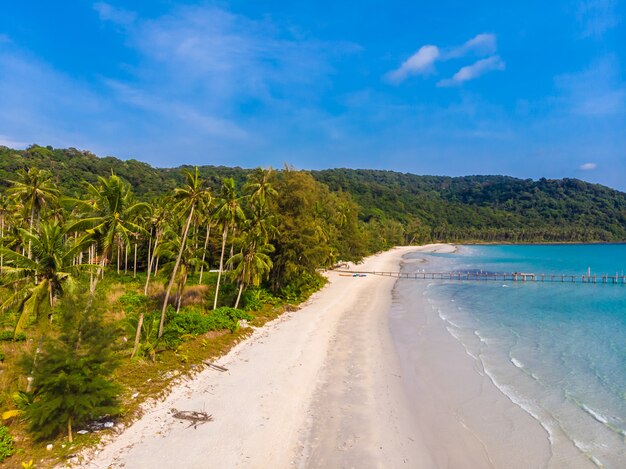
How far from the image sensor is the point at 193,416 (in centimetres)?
1265

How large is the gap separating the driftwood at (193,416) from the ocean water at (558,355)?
11782 mm

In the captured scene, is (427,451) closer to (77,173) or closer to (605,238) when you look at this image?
(77,173)

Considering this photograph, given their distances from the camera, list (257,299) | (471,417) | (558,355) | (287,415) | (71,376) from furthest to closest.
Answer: (257,299), (558,355), (471,417), (287,415), (71,376)

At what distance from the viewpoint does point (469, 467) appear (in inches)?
432

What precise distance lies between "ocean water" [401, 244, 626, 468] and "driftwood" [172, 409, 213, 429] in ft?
38.7

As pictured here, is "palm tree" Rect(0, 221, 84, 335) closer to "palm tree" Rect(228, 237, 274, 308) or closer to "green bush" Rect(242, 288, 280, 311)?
"palm tree" Rect(228, 237, 274, 308)

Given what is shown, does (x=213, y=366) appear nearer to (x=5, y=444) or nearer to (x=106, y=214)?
(x=5, y=444)

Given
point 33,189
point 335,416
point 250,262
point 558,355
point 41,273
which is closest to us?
point 41,273

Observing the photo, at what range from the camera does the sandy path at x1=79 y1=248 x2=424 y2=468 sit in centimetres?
1069

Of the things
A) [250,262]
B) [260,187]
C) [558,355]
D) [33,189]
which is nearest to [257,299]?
[250,262]

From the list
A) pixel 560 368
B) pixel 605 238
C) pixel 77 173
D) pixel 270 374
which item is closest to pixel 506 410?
pixel 560 368

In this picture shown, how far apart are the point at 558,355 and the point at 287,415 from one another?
58.8 ft

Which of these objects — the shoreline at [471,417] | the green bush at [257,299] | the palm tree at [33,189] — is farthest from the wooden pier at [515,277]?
the palm tree at [33,189]

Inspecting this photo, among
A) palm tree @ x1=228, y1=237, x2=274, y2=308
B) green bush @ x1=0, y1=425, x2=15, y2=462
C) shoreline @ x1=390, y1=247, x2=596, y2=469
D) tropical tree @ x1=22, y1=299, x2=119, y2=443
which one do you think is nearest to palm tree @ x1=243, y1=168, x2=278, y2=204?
palm tree @ x1=228, y1=237, x2=274, y2=308
